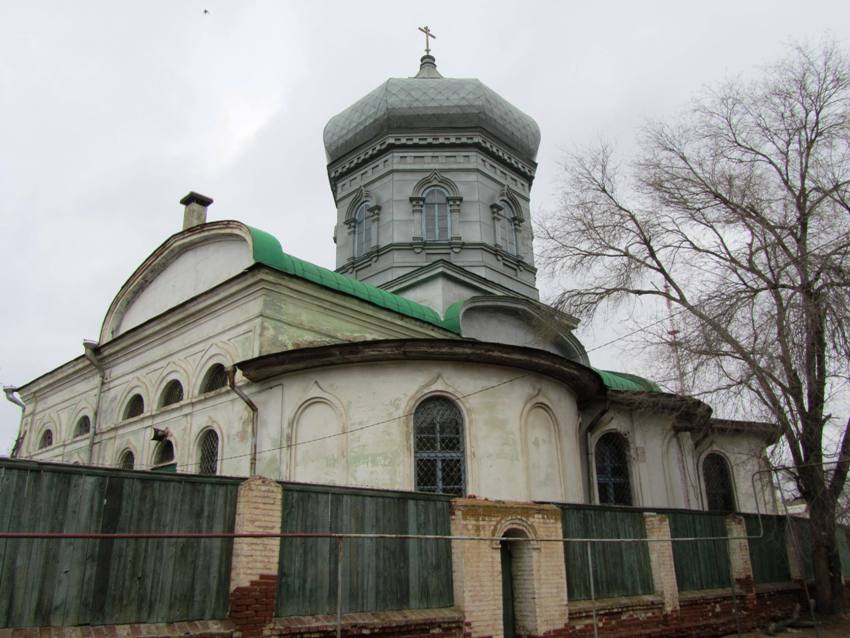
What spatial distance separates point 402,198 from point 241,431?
10.2 m

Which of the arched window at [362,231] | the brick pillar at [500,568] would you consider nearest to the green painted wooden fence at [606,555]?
the brick pillar at [500,568]

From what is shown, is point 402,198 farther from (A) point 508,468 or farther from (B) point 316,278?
(A) point 508,468

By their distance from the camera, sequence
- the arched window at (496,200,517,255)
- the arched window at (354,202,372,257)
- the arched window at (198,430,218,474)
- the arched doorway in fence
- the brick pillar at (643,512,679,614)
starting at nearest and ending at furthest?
1. the arched doorway in fence
2. the brick pillar at (643,512,679,614)
3. the arched window at (198,430,218,474)
4. the arched window at (496,200,517,255)
5. the arched window at (354,202,372,257)

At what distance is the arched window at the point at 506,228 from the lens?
2150cm

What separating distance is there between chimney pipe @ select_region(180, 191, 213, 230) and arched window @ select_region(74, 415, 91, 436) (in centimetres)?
538

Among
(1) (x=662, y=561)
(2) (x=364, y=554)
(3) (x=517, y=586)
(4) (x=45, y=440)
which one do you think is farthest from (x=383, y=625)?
(4) (x=45, y=440)

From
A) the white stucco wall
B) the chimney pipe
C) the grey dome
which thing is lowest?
the white stucco wall

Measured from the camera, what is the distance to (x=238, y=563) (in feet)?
24.2

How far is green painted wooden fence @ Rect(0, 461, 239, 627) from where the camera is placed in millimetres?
6359

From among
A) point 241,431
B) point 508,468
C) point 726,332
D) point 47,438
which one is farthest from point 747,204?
point 47,438

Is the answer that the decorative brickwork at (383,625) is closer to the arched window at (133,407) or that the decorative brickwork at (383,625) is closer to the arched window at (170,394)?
the arched window at (170,394)

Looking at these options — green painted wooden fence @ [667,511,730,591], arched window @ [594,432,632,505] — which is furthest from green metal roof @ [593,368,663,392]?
green painted wooden fence @ [667,511,730,591]

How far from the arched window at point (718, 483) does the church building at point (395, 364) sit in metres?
0.05

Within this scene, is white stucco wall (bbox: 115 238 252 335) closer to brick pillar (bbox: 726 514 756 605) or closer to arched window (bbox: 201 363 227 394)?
arched window (bbox: 201 363 227 394)
